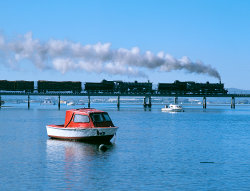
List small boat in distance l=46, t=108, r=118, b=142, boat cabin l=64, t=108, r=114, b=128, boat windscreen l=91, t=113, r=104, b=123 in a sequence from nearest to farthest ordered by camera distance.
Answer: small boat in distance l=46, t=108, r=118, b=142 → boat cabin l=64, t=108, r=114, b=128 → boat windscreen l=91, t=113, r=104, b=123

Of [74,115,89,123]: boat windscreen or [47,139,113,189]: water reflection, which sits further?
[74,115,89,123]: boat windscreen

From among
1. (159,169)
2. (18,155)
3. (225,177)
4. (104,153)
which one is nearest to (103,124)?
(104,153)

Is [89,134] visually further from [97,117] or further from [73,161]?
[73,161]

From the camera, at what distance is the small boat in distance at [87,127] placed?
165 ft

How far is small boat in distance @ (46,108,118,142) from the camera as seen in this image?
50188 millimetres

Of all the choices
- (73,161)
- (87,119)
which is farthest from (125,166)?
(87,119)

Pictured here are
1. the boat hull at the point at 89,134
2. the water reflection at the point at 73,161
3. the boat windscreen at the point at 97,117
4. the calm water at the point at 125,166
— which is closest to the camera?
the calm water at the point at 125,166

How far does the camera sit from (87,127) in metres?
50.8

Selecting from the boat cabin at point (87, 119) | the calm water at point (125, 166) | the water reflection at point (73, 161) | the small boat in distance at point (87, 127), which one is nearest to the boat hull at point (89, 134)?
the small boat in distance at point (87, 127)

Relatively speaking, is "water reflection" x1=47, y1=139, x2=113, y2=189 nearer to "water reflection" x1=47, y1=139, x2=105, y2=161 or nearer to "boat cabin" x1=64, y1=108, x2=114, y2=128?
"water reflection" x1=47, y1=139, x2=105, y2=161

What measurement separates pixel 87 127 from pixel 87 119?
3.86 feet

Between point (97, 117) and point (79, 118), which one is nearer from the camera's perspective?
point (97, 117)

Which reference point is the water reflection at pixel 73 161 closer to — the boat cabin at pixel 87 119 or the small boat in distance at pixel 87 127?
the small boat in distance at pixel 87 127

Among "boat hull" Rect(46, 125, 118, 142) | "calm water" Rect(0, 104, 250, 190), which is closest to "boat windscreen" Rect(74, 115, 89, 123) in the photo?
"boat hull" Rect(46, 125, 118, 142)
